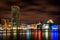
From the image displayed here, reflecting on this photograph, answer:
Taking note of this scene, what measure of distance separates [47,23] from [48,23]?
13.4 inches

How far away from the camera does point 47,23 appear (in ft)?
77.4

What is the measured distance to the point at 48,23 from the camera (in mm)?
23250
